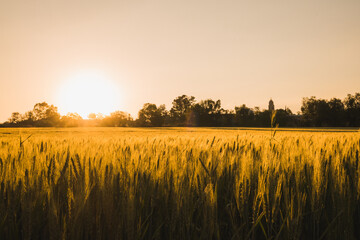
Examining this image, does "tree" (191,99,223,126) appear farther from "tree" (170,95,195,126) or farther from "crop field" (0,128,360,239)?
"crop field" (0,128,360,239)

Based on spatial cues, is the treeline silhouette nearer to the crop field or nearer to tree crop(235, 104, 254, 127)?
tree crop(235, 104, 254, 127)

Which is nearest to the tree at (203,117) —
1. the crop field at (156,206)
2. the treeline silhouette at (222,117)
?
the treeline silhouette at (222,117)

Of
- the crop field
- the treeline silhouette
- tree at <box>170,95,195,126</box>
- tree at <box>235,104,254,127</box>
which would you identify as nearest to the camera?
the crop field

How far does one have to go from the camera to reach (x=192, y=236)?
2.85 ft

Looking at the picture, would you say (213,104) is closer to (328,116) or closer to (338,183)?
(328,116)

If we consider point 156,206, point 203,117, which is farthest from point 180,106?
point 156,206

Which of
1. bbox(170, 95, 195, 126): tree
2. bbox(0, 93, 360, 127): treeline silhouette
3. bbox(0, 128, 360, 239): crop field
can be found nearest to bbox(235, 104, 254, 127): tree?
bbox(0, 93, 360, 127): treeline silhouette

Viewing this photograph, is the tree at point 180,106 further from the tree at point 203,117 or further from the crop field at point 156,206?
the crop field at point 156,206

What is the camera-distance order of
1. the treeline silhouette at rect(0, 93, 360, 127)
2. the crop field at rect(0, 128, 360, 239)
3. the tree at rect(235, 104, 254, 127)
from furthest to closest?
the tree at rect(235, 104, 254, 127)
the treeline silhouette at rect(0, 93, 360, 127)
the crop field at rect(0, 128, 360, 239)

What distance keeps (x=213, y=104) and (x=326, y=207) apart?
85190 millimetres

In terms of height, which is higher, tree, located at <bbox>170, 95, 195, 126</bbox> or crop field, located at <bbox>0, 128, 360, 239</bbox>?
tree, located at <bbox>170, 95, 195, 126</bbox>

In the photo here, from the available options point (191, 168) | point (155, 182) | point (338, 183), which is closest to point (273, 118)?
point (338, 183)

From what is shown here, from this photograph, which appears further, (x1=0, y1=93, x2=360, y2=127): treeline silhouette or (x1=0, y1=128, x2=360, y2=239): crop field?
(x1=0, y1=93, x2=360, y2=127): treeline silhouette

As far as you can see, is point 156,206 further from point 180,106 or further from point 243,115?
point 180,106
